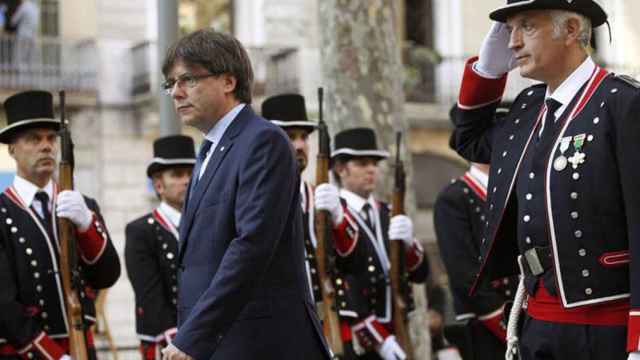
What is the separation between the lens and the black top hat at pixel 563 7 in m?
5.11

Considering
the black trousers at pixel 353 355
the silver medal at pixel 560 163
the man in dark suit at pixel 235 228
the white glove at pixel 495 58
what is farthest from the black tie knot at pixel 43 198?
the silver medal at pixel 560 163

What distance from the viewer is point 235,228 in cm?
523

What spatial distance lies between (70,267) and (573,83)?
316 centimetres

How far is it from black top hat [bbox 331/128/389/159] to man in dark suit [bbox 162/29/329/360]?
12.8 feet

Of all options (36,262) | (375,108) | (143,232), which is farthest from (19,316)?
(375,108)

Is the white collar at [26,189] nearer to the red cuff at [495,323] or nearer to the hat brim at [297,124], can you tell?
the hat brim at [297,124]

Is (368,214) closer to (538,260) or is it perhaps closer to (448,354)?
(538,260)

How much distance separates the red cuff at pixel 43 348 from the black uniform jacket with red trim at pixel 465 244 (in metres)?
Result: 2.37

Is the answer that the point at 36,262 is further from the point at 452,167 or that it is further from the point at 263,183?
the point at 452,167

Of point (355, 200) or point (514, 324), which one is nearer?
point (514, 324)

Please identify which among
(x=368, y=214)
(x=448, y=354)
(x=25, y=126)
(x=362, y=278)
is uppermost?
(x=25, y=126)

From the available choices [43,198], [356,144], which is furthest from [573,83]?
[356,144]

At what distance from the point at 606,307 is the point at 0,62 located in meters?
16.8

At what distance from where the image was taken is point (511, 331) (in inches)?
208
